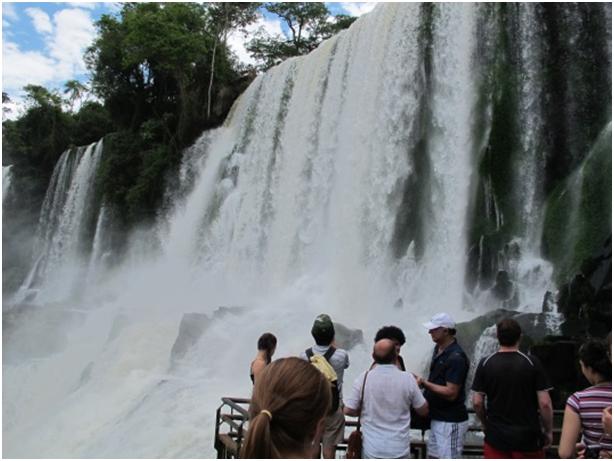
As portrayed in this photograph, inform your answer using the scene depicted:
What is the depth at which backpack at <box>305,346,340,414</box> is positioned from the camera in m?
3.84

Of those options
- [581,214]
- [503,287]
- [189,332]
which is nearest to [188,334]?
[189,332]

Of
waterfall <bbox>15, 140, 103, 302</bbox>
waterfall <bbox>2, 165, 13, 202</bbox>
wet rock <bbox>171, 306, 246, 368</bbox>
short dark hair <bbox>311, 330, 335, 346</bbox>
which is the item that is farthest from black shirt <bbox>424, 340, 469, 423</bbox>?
waterfall <bbox>2, 165, 13, 202</bbox>

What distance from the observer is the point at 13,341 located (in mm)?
17625

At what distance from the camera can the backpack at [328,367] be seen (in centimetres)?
384

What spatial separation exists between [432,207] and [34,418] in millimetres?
9436

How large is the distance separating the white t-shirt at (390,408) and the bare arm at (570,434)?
2.63 ft

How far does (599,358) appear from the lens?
3.03m

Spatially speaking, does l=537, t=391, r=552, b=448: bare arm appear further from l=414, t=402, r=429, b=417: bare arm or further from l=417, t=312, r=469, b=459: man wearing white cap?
l=414, t=402, r=429, b=417: bare arm

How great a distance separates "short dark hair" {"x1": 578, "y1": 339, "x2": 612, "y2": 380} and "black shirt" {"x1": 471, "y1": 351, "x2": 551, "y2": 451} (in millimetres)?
471

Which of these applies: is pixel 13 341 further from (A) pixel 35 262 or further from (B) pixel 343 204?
(B) pixel 343 204

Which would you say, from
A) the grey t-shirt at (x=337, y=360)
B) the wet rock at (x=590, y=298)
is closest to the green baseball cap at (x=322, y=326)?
the grey t-shirt at (x=337, y=360)

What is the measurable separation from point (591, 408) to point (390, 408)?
1.08 meters

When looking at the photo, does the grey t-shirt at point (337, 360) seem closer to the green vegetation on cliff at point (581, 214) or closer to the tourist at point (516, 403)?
the tourist at point (516, 403)

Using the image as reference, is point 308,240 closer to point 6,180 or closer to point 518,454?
point 518,454
